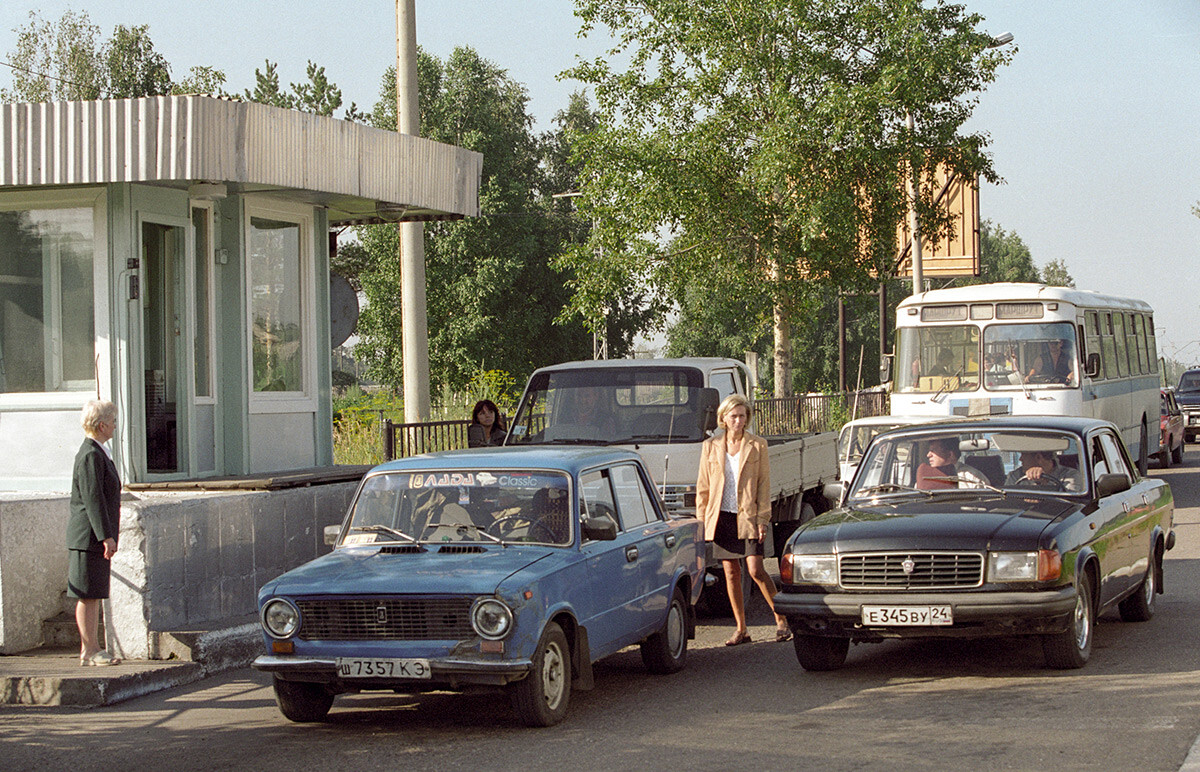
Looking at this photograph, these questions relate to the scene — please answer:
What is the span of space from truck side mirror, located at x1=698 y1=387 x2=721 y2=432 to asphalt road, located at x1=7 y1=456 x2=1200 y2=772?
8.95 feet

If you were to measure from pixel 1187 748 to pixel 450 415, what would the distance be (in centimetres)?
1716

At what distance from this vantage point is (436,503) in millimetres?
8453

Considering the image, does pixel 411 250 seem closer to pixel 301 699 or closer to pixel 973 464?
pixel 973 464

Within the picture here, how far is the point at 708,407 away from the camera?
40.5 ft

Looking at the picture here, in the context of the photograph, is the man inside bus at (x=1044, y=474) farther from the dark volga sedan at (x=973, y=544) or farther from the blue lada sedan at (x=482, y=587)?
the blue lada sedan at (x=482, y=587)

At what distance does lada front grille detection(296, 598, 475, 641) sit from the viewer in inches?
287

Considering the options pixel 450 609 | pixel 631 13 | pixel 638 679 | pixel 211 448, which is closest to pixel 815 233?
pixel 631 13

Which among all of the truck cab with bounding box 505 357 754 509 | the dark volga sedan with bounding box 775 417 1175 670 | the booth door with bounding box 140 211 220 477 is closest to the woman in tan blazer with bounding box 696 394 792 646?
the dark volga sedan with bounding box 775 417 1175 670

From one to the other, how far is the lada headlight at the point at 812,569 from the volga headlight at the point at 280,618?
10.3ft

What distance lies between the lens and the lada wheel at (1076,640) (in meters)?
8.56

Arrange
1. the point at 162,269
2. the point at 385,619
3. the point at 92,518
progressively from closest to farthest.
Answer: the point at 385,619 → the point at 92,518 → the point at 162,269

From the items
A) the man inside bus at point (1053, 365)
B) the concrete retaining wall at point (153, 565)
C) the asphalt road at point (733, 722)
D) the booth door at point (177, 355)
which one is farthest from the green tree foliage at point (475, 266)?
the asphalt road at point (733, 722)

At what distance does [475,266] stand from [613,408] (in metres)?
45.7

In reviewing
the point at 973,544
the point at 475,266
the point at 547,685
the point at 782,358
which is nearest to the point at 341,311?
the point at 547,685
